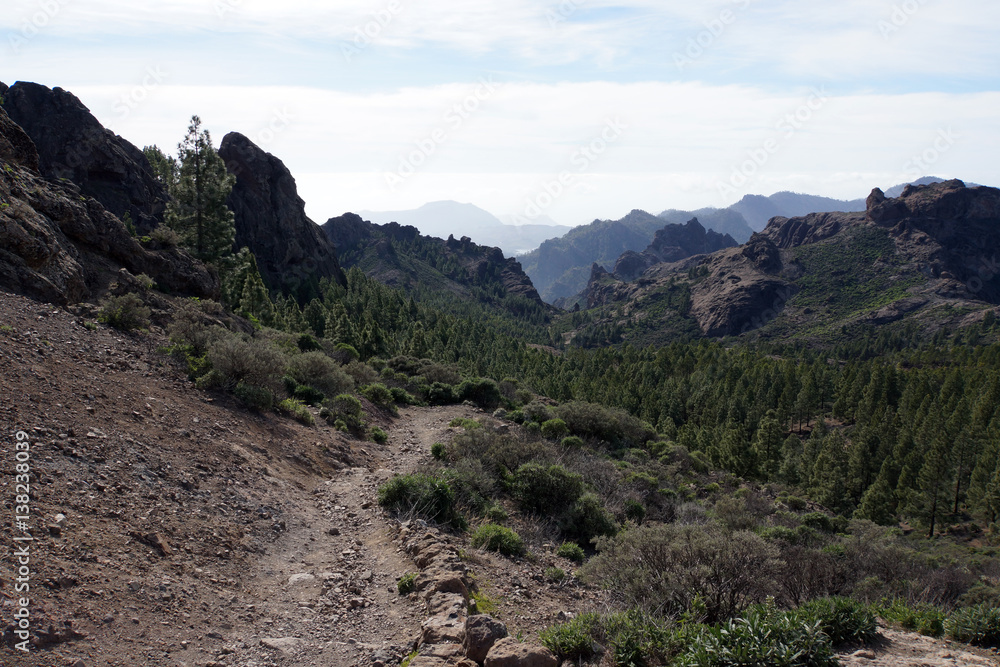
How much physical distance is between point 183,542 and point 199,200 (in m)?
28.2

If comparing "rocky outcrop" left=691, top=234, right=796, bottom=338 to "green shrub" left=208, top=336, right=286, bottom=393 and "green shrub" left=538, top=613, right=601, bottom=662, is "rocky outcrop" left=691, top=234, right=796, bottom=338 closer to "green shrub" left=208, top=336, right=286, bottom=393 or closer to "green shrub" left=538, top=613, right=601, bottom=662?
"green shrub" left=208, top=336, right=286, bottom=393

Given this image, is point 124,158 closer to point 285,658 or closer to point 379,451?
point 379,451

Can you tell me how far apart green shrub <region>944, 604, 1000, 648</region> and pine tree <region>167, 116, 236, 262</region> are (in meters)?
34.3

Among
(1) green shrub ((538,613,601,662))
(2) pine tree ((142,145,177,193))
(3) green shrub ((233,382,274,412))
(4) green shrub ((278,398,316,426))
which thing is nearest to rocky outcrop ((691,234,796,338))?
(2) pine tree ((142,145,177,193))

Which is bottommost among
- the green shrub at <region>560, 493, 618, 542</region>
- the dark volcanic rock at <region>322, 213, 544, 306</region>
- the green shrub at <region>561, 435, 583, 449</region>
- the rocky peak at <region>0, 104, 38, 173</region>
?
the green shrub at <region>561, 435, 583, 449</region>

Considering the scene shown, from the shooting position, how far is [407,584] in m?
8.25

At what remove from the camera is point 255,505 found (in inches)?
398

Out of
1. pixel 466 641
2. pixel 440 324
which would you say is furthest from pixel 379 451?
pixel 440 324

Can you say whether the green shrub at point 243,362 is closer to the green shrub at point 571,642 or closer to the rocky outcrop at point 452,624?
the rocky outcrop at point 452,624

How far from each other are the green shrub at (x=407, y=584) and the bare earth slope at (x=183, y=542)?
0.50ft

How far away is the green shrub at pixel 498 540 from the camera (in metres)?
10.6

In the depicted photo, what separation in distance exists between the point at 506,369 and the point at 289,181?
44335mm

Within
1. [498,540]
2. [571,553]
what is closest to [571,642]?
[498,540]

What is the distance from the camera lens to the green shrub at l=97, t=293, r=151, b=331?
1395cm
